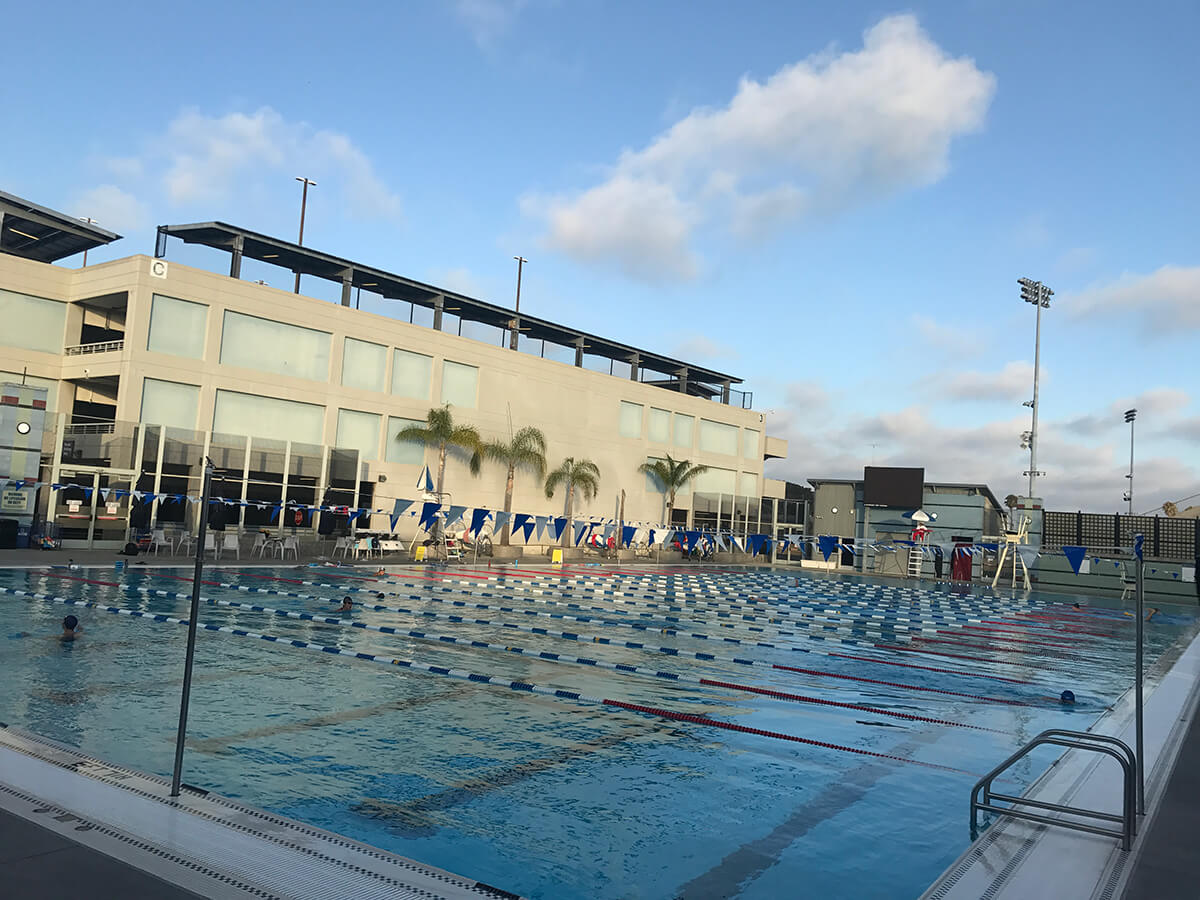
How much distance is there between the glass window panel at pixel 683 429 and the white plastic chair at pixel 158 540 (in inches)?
1097

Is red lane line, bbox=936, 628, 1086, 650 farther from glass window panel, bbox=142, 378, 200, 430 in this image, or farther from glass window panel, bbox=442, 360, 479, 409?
glass window panel, bbox=142, 378, 200, 430

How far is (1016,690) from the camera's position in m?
10.7

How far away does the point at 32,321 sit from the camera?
27453mm

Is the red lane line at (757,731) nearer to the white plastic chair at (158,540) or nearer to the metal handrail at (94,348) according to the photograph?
the white plastic chair at (158,540)

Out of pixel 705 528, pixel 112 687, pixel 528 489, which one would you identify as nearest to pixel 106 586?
pixel 112 687

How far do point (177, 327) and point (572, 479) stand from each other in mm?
18225

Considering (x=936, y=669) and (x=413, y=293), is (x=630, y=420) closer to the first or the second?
(x=413, y=293)

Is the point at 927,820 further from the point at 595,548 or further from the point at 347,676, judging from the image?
the point at 595,548

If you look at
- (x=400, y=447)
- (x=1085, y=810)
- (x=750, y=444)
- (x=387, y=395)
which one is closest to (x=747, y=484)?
(x=750, y=444)

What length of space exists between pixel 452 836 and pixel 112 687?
4720 millimetres

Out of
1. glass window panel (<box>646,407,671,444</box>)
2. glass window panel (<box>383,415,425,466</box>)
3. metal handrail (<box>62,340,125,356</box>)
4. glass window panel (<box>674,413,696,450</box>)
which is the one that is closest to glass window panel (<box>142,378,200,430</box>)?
metal handrail (<box>62,340,125,356</box>)

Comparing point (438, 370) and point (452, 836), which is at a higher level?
point (438, 370)

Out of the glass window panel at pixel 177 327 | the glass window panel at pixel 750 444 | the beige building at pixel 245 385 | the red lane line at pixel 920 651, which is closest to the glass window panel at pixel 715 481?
the glass window panel at pixel 750 444

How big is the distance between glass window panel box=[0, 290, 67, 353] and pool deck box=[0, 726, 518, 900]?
27.7m
